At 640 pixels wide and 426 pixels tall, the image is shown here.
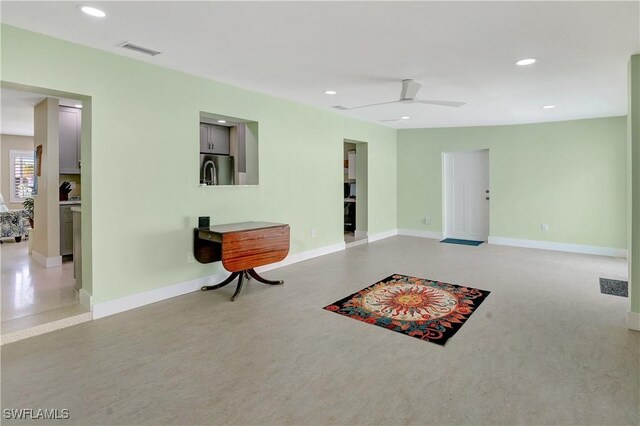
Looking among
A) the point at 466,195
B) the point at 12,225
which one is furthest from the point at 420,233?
the point at 12,225

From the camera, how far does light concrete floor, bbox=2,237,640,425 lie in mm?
1825

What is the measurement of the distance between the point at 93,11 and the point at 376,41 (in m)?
1.93

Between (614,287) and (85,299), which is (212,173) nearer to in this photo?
(85,299)

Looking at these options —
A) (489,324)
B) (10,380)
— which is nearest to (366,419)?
(489,324)

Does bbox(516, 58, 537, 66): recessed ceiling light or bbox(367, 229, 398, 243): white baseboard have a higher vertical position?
bbox(516, 58, 537, 66): recessed ceiling light

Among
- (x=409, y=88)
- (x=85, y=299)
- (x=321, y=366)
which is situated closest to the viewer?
(x=321, y=366)

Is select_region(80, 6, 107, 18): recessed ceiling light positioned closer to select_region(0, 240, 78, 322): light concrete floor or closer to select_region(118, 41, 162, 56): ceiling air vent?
select_region(118, 41, 162, 56): ceiling air vent

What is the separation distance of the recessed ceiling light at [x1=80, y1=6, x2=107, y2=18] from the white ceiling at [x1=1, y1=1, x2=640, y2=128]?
0.04m

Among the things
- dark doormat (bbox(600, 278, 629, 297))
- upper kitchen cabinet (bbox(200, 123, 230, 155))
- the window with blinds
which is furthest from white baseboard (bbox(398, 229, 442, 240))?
the window with blinds

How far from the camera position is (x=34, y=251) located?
5.25 m

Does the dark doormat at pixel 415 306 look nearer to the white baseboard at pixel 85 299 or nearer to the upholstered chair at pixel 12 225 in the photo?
the white baseboard at pixel 85 299

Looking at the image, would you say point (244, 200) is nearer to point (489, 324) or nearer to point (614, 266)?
point (489, 324)

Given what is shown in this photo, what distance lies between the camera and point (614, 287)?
391cm

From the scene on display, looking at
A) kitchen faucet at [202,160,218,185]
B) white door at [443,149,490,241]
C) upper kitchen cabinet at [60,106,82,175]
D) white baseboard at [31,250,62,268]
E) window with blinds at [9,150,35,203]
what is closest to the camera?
white baseboard at [31,250,62,268]
